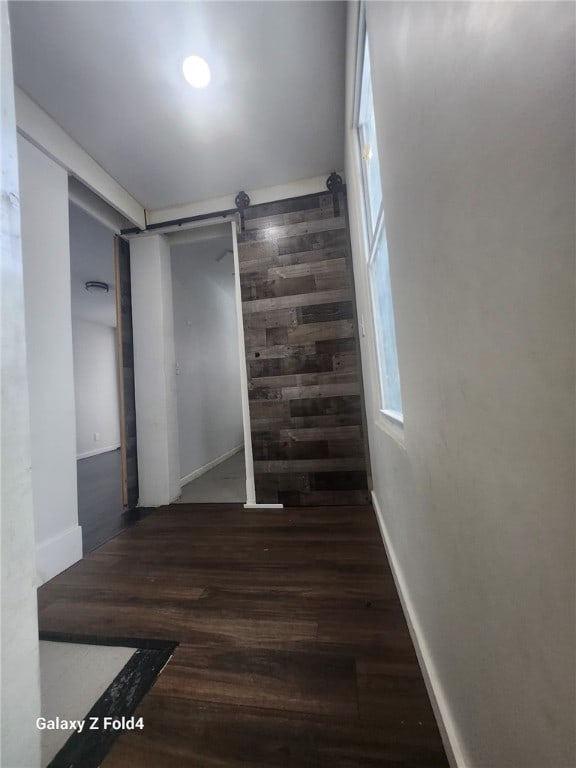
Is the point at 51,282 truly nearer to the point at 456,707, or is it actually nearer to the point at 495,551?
the point at 495,551

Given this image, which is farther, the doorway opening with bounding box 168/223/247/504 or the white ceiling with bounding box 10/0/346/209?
the doorway opening with bounding box 168/223/247/504

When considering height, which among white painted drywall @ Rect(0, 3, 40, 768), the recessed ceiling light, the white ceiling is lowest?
white painted drywall @ Rect(0, 3, 40, 768)

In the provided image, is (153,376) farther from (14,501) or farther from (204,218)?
(14,501)

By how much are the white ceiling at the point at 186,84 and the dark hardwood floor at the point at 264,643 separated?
2.96 metres

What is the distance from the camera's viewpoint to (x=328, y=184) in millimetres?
2473

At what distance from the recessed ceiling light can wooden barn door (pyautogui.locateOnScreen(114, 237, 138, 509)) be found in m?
1.66

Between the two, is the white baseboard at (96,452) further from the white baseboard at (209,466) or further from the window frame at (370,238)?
the window frame at (370,238)

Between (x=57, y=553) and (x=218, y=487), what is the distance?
156 centimetres

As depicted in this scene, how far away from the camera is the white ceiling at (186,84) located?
1.44m

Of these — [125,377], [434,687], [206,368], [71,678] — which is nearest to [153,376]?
[125,377]

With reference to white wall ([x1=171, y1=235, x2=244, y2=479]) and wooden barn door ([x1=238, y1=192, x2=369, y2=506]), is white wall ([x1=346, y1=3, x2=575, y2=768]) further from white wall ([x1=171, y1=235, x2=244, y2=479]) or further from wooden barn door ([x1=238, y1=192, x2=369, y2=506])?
white wall ([x1=171, y1=235, x2=244, y2=479])

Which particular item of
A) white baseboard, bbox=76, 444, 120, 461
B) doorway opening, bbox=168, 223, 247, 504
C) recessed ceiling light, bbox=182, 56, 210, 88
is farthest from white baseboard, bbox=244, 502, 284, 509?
white baseboard, bbox=76, 444, 120, 461

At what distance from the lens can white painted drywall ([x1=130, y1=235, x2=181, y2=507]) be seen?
277 cm

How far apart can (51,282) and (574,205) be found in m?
2.52
